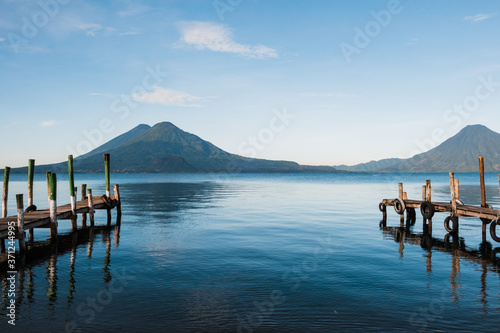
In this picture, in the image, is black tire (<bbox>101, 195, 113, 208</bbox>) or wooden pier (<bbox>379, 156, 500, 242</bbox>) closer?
wooden pier (<bbox>379, 156, 500, 242</bbox>)

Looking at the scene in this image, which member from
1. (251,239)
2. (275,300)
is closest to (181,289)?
(275,300)

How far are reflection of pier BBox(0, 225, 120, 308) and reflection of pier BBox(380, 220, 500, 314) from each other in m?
14.3

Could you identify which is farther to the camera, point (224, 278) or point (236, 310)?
point (224, 278)

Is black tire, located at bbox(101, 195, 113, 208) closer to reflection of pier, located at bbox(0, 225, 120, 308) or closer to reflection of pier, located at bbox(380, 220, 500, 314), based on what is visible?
reflection of pier, located at bbox(0, 225, 120, 308)

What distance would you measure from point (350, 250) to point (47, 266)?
51.5ft

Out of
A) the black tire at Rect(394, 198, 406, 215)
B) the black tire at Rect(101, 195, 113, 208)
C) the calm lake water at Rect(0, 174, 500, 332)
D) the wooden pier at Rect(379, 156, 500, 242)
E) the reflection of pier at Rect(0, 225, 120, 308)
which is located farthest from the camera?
the black tire at Rect(101, 195, 113, 208)

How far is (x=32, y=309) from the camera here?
11.4m

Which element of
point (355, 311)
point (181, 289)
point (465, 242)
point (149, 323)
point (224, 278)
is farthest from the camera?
point (465, 242)

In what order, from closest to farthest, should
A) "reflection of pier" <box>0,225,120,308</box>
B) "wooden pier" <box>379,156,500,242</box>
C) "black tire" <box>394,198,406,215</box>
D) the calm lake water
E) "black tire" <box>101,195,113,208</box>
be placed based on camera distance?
1. the calm lake water
2. "reflection of pier" <box>0,225,120,308</box>
3. "wooden pier" <box>379,156,500,242</box>
4. "black tire" <box>394,198,406,215</box>
5. "black tire" <box>101,195,113,208</box>

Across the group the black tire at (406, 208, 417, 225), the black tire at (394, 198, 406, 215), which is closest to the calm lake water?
the black tire at (394, 198, 406, 215)

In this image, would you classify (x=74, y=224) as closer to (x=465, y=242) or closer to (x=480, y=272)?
(x=480, y=272)

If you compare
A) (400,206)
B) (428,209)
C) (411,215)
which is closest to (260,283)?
(428,209)

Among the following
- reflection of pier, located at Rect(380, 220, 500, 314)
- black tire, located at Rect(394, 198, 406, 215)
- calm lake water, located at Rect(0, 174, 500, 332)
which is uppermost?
black tire, located at Rect(394, 198, 406, 215)

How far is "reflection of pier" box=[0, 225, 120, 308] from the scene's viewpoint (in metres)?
13.0
